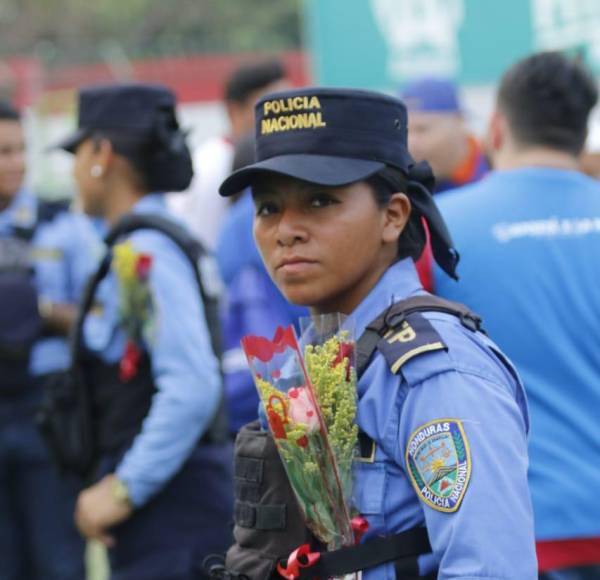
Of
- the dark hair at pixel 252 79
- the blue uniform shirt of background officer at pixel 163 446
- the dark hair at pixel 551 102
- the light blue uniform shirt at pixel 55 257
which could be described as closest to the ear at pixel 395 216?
the dark hair at pixel 551 102

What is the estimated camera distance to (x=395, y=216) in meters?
2.78

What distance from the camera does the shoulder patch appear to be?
249 cm

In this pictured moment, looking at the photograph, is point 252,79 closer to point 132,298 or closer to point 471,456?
point 132,298

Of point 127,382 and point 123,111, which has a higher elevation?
point 123,111

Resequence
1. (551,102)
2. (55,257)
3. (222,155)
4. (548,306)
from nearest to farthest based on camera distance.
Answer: (548,306) < (551,102) < (55,257) < (222,155)

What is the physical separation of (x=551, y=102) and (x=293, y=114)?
1633 mm

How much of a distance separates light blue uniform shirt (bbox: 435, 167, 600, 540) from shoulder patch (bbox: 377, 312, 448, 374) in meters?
1.13

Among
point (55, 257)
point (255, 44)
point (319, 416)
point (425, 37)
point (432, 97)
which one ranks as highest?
point (255, 44)

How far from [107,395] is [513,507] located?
2.37m

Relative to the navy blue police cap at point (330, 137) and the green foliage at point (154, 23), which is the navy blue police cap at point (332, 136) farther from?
the green foliage at point (154, 23)

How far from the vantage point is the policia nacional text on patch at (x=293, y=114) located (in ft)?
8.83

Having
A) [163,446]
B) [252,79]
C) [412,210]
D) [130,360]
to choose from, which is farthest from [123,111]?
[252,79]

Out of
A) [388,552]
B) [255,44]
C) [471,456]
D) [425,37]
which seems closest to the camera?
[471,456]

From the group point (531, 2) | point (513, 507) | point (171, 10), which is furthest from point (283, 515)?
point (171, 10)
